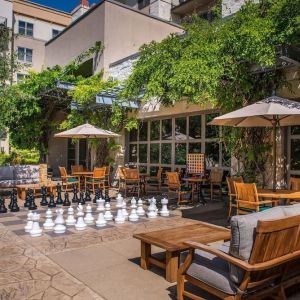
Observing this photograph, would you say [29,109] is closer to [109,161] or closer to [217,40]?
[109,161]

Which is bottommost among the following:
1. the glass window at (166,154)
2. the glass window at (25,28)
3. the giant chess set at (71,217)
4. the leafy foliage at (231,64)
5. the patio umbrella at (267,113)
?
the giant chess set at (71,217)

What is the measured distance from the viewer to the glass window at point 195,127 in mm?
12906

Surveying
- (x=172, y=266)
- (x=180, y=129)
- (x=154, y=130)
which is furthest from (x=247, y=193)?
(x=154, y=130)

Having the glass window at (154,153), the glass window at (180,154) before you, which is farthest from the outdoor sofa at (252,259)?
the glass window at (154,153)

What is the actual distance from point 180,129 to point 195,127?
2.89 ft

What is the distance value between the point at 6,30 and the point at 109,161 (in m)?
6.73

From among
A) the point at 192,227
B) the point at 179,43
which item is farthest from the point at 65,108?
the point at 192,227

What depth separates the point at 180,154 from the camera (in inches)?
538

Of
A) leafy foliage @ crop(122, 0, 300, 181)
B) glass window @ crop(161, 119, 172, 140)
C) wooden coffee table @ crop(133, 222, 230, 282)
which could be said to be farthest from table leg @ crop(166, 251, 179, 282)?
glass window @ crop(161, 119, 172, 140)

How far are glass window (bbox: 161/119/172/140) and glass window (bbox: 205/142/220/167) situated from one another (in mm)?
2181

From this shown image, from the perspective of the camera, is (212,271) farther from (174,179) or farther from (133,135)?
(133,135)

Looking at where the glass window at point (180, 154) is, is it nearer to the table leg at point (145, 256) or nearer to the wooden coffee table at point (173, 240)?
the wooden coffee table at point (173, 240)

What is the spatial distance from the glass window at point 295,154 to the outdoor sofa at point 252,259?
644 centimetres

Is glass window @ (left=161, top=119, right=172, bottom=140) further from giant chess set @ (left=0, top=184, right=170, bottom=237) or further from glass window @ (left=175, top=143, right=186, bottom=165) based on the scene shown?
giant chess set @ (left=0, top=184, right=170, bottom=237)
